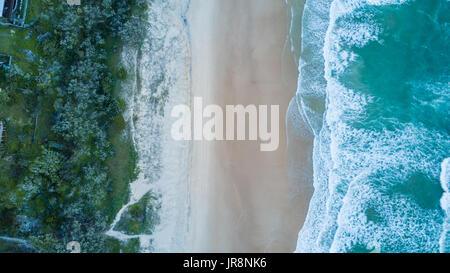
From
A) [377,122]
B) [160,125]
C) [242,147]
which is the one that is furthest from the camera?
[242,147]

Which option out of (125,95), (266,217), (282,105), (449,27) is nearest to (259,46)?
(282,105)

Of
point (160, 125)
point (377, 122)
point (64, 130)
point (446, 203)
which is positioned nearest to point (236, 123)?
point (160, 125)

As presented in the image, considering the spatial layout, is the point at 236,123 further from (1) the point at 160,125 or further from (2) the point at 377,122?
(2) the point at 377,122

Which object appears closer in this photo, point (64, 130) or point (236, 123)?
point (64, 130)

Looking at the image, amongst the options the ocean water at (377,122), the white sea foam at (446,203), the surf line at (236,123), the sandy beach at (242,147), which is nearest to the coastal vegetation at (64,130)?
the surf line at (236,123)

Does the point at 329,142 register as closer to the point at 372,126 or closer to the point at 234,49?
the point at 372,126

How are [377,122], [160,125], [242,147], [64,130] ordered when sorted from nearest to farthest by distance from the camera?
[64,130] < [160,125] < [377,122] < [242,147]

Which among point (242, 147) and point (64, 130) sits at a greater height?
point (64, 130)

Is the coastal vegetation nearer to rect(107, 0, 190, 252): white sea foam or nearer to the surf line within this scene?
rect(107, 0, 190, 252): white sea foam

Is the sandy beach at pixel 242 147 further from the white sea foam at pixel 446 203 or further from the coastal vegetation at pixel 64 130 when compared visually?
the white sea foam at pixel 446 203

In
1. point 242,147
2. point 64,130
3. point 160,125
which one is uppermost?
point 160,125
